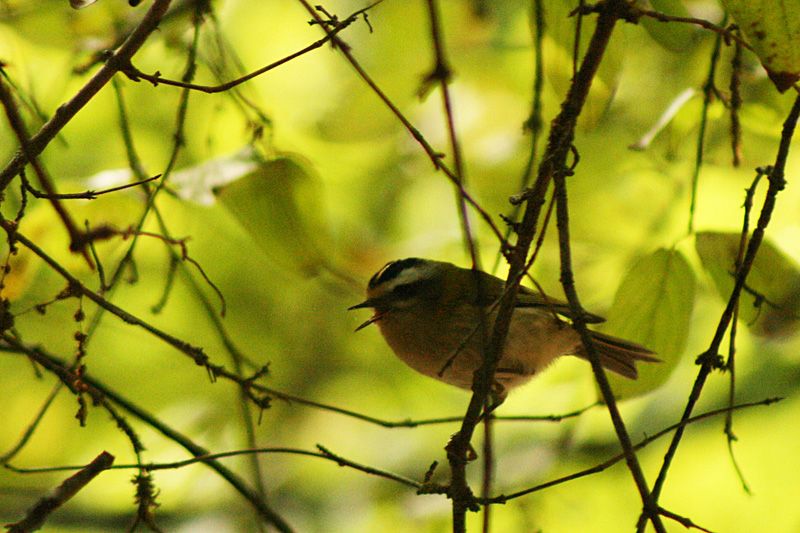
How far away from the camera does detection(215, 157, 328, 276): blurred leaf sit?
8.05ft

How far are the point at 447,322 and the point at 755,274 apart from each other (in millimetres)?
1434

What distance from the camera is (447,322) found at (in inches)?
140

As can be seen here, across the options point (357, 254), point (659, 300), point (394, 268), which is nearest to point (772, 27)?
point (659, 300)

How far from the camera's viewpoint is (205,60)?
9.45 ft

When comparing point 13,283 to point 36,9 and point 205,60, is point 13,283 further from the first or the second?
point 36,9

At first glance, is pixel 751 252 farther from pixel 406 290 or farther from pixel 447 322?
pixel 406 290

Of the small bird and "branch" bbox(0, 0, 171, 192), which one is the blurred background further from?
"branch" bbox(0, 0, 171, 192)

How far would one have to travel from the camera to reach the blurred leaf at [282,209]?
246 cm

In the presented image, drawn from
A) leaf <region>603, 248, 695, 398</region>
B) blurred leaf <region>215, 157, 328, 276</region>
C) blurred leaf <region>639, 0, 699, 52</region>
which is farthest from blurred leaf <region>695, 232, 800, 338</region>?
Result: blurred leaf <region>215, 157, 328, 276</region>

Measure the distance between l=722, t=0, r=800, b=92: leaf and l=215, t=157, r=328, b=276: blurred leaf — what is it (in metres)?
1.19

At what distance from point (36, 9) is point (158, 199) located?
0.90m

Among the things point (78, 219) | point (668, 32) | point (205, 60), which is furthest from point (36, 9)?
point (668, 32)

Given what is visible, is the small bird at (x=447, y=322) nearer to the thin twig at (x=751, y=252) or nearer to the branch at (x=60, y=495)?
the thin twig at (x=751, y=252)

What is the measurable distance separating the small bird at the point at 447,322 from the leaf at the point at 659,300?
1.18 metres
